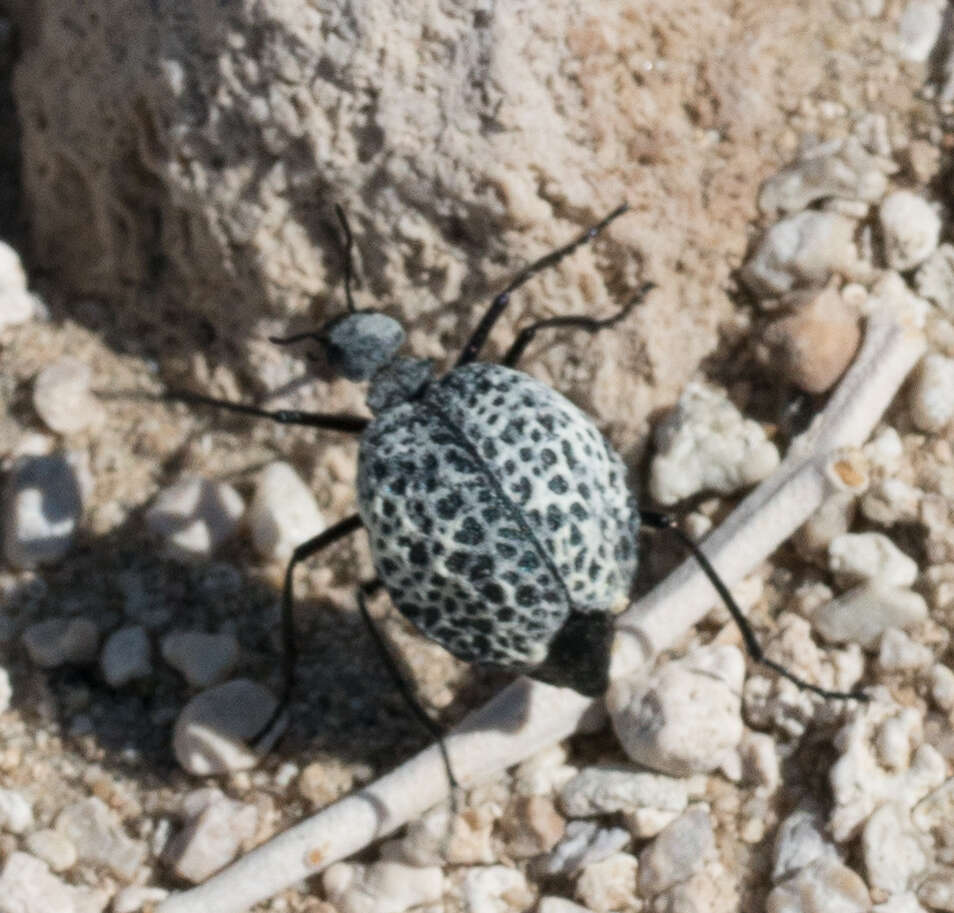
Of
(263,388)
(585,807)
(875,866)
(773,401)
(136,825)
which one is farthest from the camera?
(263,388)

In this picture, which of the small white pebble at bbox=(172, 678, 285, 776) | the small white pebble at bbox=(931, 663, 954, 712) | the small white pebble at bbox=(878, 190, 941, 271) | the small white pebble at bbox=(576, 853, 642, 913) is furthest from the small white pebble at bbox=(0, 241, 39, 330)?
the small white pebble at bbox=(931, 663, 954, 712)

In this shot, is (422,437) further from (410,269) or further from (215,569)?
(215,569)

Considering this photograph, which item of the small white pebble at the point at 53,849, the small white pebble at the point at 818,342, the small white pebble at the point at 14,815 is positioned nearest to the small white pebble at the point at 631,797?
the small white pebble at the point at 818,342

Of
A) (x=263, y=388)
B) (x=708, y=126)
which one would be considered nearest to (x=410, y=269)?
(x=263, y=388)

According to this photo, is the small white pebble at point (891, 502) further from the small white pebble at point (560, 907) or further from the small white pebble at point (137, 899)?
the small white pebble at point (137, 899)

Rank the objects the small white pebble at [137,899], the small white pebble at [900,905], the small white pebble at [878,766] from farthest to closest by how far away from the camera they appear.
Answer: the small white pebble at [137,899] → the small white pebble at [878,766] → the small white pebble at [900,905]

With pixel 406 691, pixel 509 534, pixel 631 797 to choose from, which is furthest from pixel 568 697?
pixel 509 534

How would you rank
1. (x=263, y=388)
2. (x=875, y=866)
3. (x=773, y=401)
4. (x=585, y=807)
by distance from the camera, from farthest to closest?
(x=263, y=388), (x=773, y=401), (x=585, y=807), (x=875, y=866)
